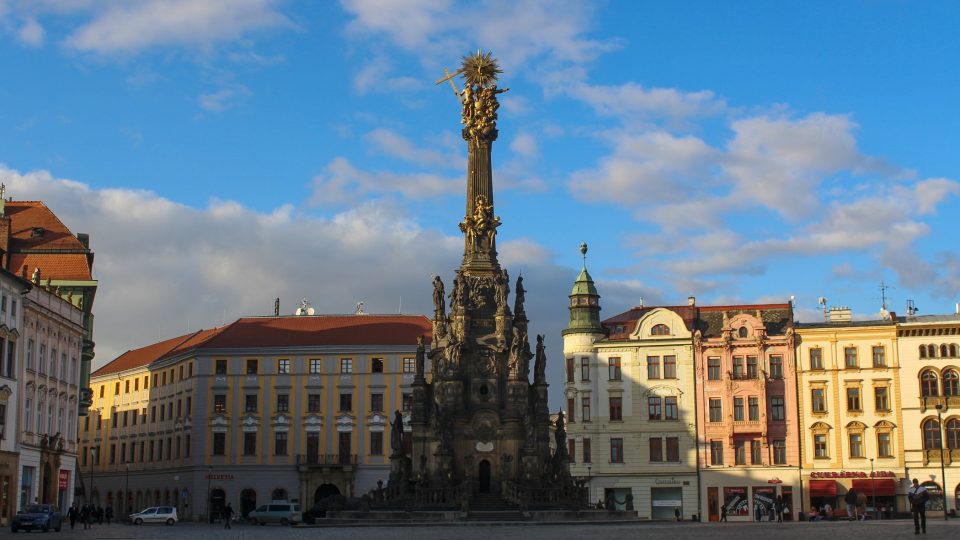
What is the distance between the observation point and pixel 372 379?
83812mm

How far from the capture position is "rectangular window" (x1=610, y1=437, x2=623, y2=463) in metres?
76.9

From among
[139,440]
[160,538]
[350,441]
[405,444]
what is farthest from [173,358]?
[160,538]

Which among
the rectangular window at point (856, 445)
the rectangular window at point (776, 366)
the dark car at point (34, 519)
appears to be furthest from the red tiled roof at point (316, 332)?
the dark car at point (34, 519)

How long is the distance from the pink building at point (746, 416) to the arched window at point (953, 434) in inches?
348

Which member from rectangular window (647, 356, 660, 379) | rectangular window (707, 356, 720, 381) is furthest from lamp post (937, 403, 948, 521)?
rectangular window (647, 356, 660, 379)

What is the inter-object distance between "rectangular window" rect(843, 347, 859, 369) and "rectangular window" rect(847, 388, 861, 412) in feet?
5.39

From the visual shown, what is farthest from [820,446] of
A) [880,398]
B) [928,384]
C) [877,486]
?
[928,384]

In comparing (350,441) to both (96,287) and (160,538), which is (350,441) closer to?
(96,287)

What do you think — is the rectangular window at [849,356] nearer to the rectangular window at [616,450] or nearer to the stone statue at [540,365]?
the rectangular window at [616,450]

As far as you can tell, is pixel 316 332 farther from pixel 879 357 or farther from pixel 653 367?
pixel 879 357

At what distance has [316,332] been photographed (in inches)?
3410

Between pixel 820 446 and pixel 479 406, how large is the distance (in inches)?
1202

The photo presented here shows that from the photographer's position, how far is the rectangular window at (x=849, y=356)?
74.9 meters

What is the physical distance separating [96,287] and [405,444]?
26.8 meters
